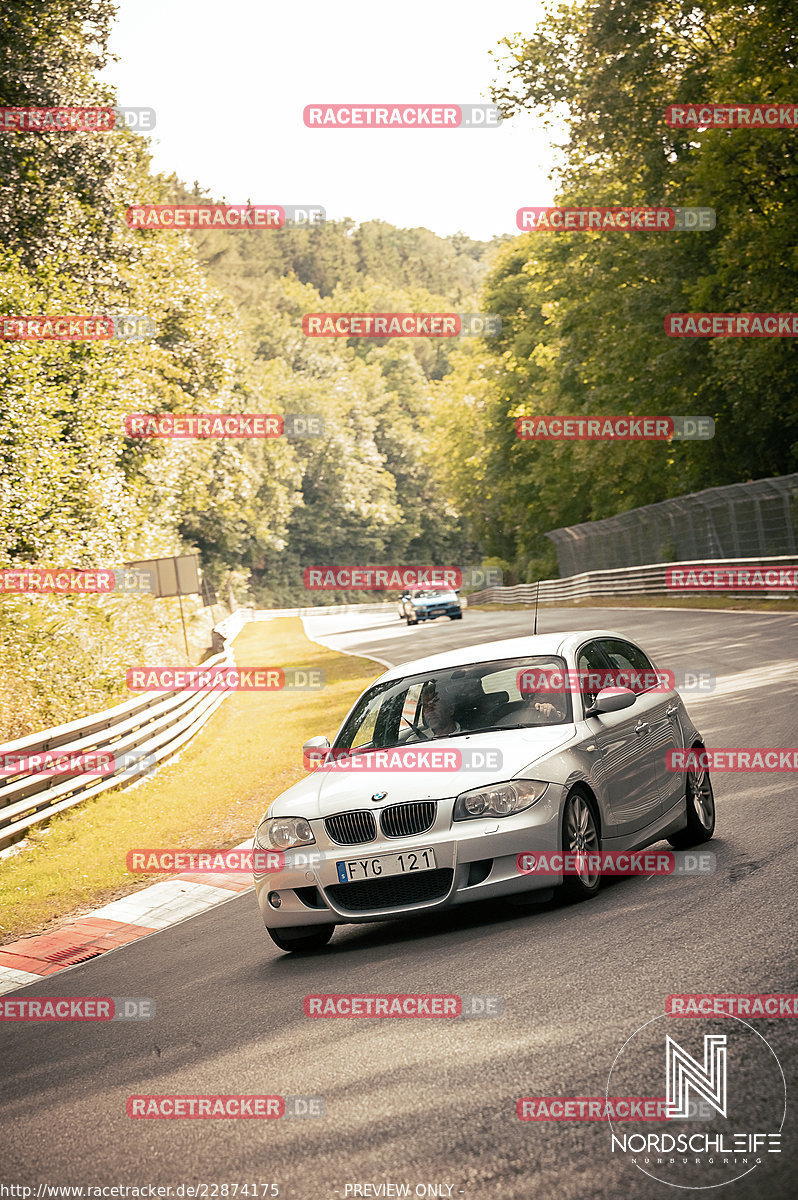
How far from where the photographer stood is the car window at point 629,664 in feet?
28.6

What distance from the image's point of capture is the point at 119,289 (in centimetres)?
3762

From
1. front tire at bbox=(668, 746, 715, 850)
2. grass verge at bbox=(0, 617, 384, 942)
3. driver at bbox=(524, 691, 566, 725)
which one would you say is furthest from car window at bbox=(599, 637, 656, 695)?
grass verge at bbox=(0, 617, 384, 942)

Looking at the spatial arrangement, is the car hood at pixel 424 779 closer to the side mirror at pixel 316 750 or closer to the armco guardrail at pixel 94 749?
the side mirror at pixel 316 750

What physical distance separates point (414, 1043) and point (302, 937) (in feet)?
8.05

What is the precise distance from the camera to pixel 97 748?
1462 centimetres

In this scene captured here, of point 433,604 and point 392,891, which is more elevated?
point 392,891

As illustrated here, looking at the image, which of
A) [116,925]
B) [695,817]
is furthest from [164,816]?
[695,817]

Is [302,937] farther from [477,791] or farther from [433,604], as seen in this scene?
[433,604]

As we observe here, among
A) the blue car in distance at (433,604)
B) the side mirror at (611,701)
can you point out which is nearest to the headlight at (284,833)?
the side mirror at (611,701)

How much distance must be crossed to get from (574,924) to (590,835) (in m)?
0.74

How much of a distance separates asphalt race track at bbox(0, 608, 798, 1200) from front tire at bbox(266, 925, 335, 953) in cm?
9

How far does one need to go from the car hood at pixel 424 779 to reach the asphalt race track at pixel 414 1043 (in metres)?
0.81

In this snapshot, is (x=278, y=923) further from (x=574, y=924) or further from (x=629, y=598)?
(x=629, y=598)

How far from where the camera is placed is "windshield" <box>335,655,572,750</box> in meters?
7.81
